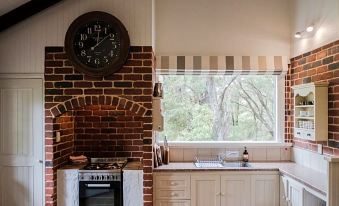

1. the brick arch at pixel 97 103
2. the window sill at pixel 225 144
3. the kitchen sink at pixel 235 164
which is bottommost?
the kitchen sink at pixel 235 164

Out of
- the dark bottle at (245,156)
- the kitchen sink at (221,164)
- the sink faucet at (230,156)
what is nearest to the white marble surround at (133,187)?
the kitchen sink at (221,164)

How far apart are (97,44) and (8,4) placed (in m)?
1.08

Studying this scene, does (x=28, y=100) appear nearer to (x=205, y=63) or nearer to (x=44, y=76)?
(x=44, y=76)

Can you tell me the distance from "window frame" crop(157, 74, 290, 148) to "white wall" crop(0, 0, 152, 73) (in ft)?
5.26

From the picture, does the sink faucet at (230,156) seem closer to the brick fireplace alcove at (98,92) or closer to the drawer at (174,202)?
the drawer at (174,202)

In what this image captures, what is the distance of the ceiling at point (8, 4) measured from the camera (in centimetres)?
331

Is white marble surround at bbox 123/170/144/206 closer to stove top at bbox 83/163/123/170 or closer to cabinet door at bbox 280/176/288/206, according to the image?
stove top at bbox 83/163/123/170

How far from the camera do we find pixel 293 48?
13.8ft

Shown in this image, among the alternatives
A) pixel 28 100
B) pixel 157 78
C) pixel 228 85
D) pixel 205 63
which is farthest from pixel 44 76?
pixel 228 85

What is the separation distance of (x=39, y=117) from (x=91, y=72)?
2.92 feet

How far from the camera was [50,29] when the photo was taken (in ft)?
11.9

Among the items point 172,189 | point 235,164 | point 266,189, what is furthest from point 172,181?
point 266,189

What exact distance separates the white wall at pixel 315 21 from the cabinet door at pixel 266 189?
173 centimetres

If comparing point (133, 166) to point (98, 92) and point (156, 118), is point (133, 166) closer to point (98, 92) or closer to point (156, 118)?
point (156, 118)
